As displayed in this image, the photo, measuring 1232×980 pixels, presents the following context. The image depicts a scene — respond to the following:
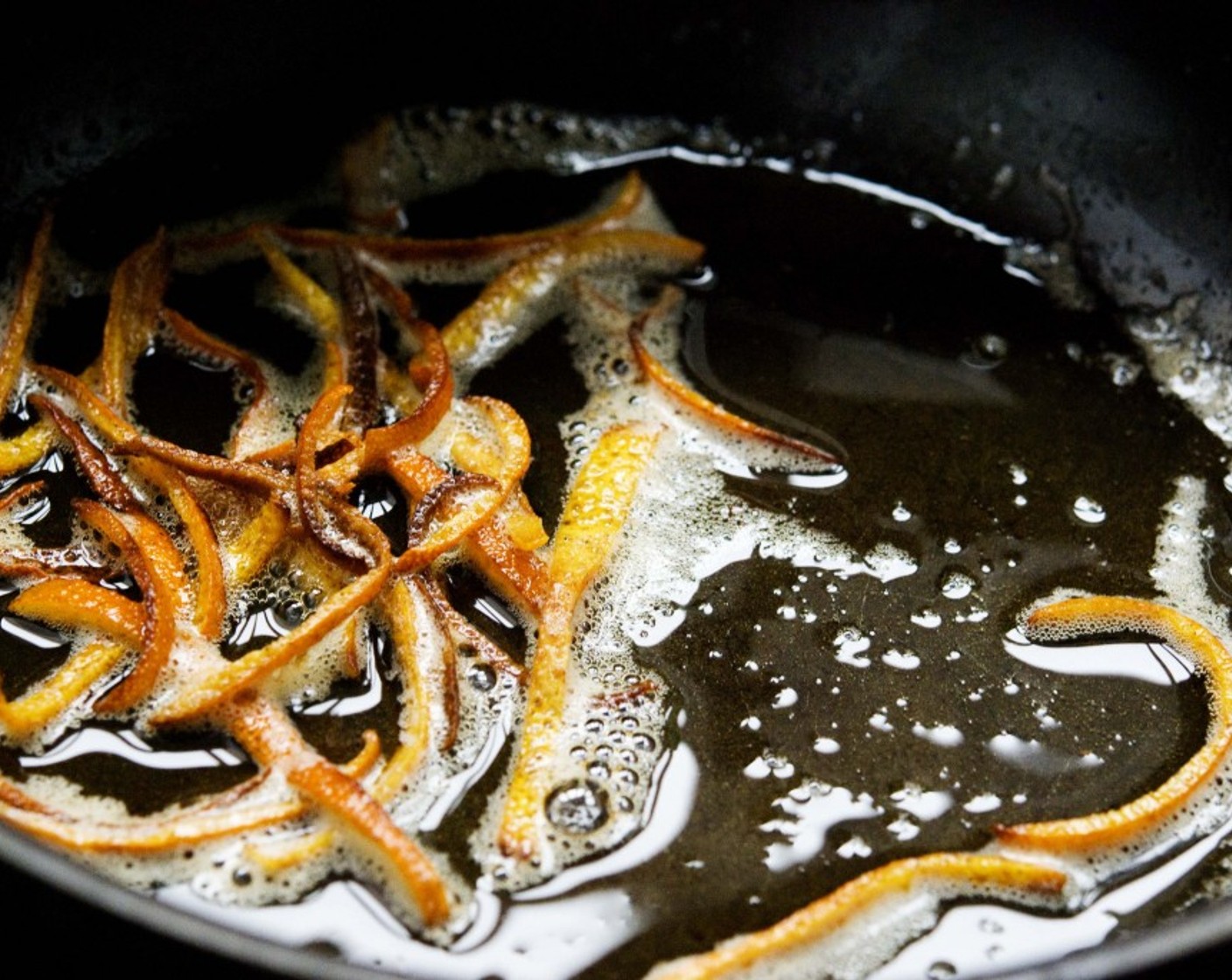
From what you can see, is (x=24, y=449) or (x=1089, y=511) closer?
(x=24, y=449)

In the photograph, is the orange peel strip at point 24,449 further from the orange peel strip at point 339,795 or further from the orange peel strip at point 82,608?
the orange peel strip at point 339,795

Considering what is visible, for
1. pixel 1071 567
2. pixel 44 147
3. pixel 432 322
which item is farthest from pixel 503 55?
pixel 1071 567

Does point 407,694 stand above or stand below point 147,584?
below

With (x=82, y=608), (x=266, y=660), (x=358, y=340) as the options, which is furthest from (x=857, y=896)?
(x=358, y=340)

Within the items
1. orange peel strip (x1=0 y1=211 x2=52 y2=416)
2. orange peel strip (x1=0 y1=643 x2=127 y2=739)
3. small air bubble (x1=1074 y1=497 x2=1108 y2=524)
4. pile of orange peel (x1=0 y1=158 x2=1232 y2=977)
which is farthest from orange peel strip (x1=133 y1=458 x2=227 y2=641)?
small air bubble (x1=1074 y1=497 x2=1108 y2=524)

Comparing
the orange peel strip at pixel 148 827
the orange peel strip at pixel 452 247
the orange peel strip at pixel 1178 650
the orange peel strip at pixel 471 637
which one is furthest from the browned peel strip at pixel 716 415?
the orange peel strip at pixel 148 827

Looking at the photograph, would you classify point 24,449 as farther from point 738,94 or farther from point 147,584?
point 738,94
